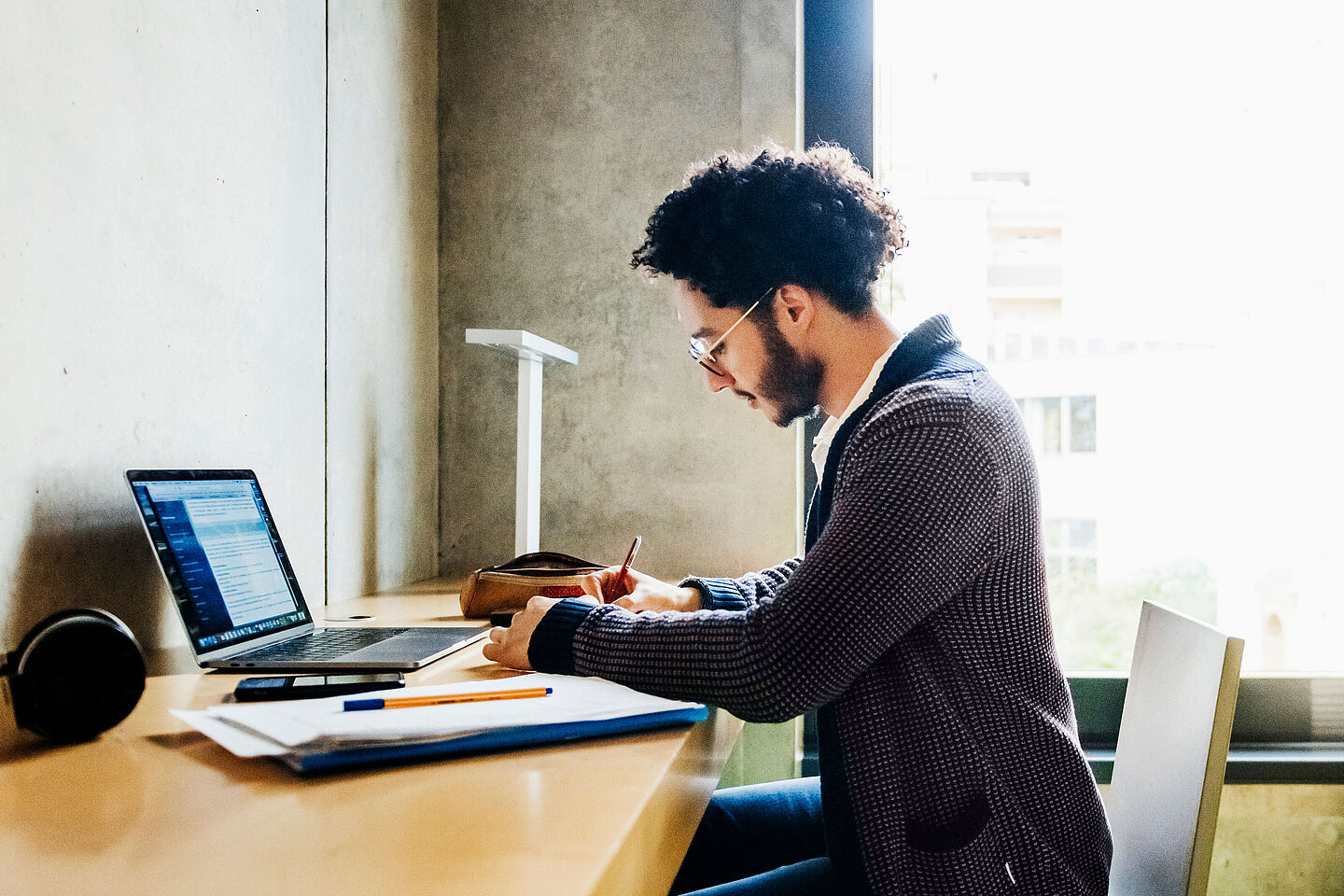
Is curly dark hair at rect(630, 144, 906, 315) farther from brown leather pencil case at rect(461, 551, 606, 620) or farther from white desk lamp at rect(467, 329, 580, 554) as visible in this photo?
white desk lamp at rect(467, 329, 580, 554)

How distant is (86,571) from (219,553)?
0.47ft

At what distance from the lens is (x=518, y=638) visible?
105 centimetres

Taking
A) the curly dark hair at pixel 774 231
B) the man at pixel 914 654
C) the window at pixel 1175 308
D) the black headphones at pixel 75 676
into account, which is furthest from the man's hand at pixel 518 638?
the window at pixel 1175 308

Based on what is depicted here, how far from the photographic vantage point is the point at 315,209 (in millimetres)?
1703

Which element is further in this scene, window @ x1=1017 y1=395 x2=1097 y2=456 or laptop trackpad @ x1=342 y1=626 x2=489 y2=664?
window @ x1=1017 y1=395 x2=1097 y2=456

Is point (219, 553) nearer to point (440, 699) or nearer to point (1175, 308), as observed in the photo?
point (440, 699)

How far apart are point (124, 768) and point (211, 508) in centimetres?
57

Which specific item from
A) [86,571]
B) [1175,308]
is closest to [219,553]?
[86,571]

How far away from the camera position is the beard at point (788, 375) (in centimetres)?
125

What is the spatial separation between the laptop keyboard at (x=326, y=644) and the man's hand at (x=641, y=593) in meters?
0.28

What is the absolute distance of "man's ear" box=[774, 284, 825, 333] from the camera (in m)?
1.22

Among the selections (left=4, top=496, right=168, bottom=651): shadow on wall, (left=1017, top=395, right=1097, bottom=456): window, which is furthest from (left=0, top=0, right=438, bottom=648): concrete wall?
(left=1017, top=395, right=1097, bottom=456): window

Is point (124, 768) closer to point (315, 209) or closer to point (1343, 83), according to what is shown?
point (315, 209)

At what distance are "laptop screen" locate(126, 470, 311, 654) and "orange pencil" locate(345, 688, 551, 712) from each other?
0.38 m
